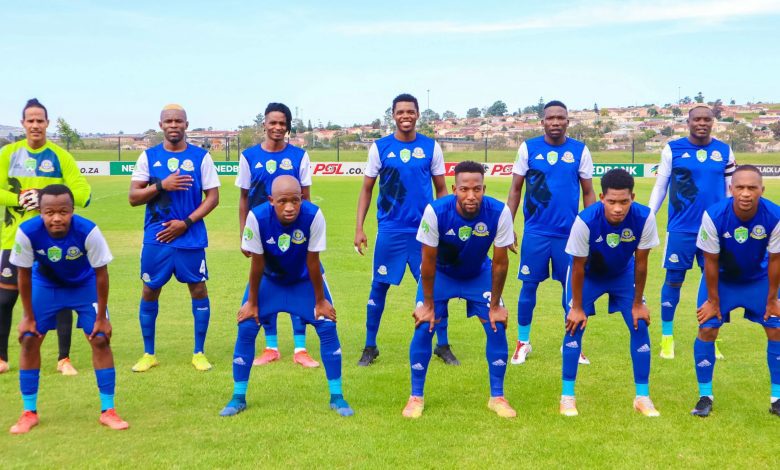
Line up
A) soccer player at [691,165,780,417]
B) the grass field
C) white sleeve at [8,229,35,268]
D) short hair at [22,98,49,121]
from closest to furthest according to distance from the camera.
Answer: the grass field, white sleeve at [8,229,35,268], soccer player at [691,165,780,417], short hair at [22,98,49,121]

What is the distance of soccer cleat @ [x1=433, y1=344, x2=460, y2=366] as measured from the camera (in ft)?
25.5

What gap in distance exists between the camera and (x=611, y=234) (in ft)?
20.1

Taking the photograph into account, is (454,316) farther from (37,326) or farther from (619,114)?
(619,114)

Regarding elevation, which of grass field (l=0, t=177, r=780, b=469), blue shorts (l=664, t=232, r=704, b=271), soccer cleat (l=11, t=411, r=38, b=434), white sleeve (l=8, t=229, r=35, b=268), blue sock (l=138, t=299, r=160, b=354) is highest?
white sleeve (l=8, t=229, r=35, b=268)

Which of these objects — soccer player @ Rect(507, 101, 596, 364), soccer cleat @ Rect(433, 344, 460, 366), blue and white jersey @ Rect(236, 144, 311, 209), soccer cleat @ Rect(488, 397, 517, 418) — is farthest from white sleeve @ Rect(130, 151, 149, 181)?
soccer cleat @ Rect(488, 397, 517, 418)

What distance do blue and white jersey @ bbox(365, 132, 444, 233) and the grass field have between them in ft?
4.71

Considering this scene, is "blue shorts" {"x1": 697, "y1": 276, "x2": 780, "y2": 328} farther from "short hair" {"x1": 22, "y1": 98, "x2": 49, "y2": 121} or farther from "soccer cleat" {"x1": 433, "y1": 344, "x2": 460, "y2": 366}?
"short hair" {"x1": 22, "y1": 98, "x2": 49, "y2": 121}

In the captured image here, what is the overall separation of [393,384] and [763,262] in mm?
3259

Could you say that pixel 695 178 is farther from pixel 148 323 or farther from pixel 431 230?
pixel 148 323

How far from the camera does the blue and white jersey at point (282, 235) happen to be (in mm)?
6043

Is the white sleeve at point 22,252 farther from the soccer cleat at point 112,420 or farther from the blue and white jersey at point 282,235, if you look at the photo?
the blue and white jersey at point 282,235

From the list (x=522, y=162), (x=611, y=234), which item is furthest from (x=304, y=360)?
(x=611, y=234)

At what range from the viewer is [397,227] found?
778 cm

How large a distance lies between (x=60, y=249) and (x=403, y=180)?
3283 millimetres
